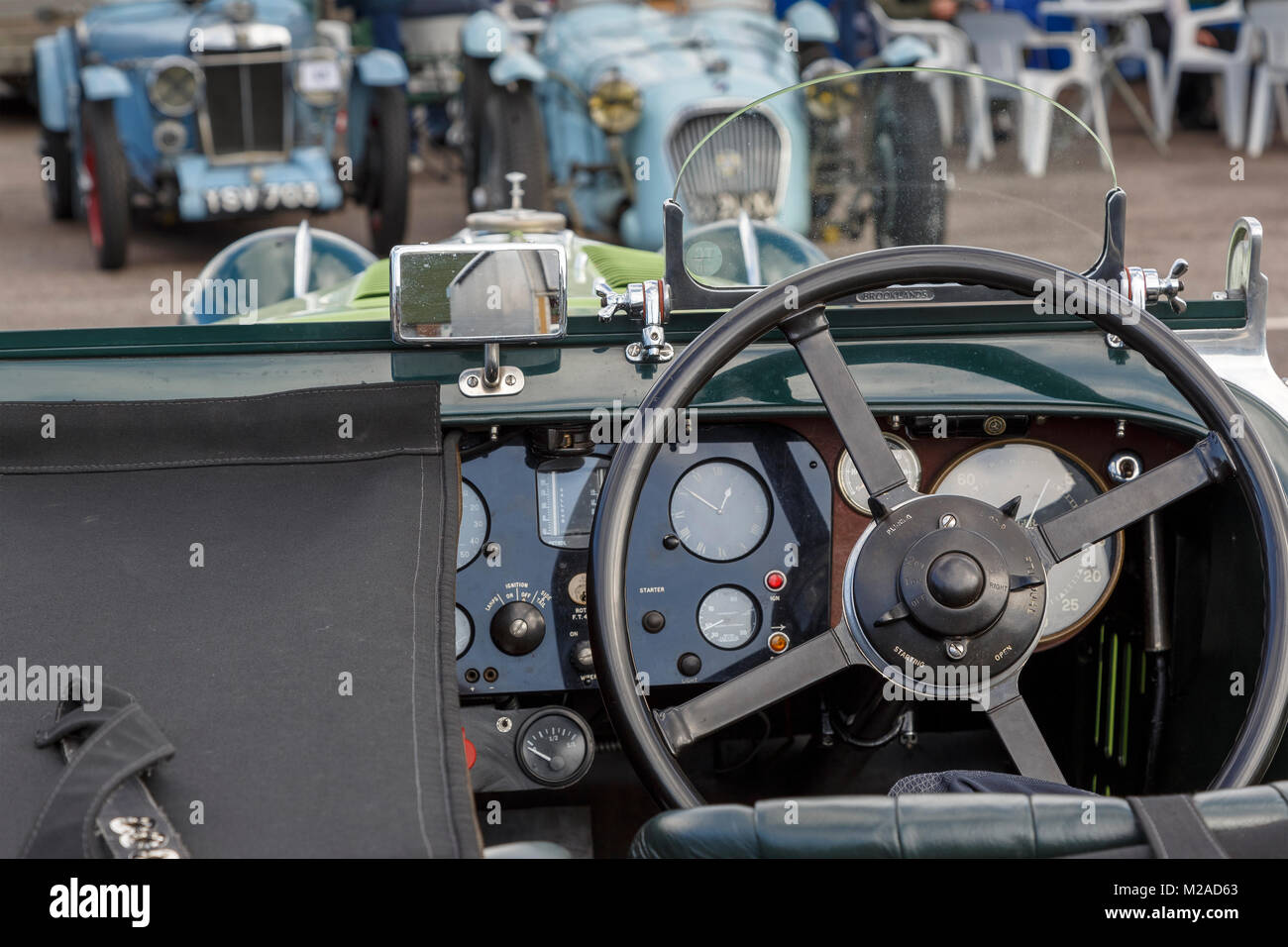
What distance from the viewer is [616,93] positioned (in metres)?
7.05

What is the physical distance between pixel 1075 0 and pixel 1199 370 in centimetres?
1025

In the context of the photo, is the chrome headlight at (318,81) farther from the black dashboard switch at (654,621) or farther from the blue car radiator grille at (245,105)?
the black dashboard switch at (654,621)

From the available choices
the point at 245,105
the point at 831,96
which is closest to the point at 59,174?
the point at 245,105

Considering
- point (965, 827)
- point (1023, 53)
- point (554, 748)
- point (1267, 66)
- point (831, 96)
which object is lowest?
point (554, 748)

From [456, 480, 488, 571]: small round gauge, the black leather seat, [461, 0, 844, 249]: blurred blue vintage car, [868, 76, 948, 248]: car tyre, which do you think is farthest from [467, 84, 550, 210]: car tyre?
the black leather seat

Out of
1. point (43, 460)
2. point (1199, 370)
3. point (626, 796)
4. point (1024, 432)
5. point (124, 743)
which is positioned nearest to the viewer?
point (124, 743)

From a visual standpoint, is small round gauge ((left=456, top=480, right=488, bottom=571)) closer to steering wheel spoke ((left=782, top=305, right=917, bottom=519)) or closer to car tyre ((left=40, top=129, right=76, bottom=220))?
steering wheel spoke ((left=782, top=305, right=917, bottom=519))

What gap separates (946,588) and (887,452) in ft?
0.65

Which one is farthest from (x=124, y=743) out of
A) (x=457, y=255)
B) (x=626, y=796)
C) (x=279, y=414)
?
(x=626, y=796)

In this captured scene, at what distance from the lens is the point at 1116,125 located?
1158 cm

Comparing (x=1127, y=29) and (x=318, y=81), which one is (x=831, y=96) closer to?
(x=318, y=81)

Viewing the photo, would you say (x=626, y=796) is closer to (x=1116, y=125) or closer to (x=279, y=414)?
Answer: (x=279, y=414)

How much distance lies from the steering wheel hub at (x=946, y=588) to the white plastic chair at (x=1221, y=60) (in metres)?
10.0

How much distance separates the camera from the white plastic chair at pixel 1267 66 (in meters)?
10.2
